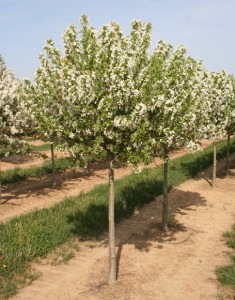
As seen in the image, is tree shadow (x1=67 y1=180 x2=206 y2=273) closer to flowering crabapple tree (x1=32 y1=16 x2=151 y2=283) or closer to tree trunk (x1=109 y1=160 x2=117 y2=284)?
tree trunk (x1=109 y1=160 x2=117 y2=284)

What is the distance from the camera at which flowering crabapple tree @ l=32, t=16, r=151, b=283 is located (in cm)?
874

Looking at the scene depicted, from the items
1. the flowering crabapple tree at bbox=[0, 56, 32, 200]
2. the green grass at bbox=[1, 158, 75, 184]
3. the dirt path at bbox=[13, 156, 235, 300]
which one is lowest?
the dirt path at bbox=[13, 156, 235, 300]

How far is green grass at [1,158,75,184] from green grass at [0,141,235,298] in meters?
6.38

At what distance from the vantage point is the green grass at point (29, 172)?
2351 centimetres

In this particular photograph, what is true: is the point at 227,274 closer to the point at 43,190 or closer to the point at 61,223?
the point at 61,223

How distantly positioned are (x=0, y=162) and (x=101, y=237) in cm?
1757

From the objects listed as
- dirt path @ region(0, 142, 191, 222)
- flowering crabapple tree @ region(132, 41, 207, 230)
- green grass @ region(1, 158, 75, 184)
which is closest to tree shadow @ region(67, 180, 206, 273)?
dirt path @ region(0, 142, 191, 222)

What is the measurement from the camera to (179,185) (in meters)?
22.0

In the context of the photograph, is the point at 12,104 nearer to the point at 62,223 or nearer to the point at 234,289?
the point at 62,223

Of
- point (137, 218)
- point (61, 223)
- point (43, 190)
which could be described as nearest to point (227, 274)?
point (137, 218)

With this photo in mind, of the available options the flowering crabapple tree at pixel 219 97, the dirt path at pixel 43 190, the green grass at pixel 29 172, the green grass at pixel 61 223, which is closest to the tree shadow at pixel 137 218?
the green grass at pixel 61 223

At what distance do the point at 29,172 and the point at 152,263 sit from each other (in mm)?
15218

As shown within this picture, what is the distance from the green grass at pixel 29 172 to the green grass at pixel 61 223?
638 cm

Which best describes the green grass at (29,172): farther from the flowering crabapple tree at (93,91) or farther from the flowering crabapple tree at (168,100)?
the flowering crabapple tree at (93,91)
